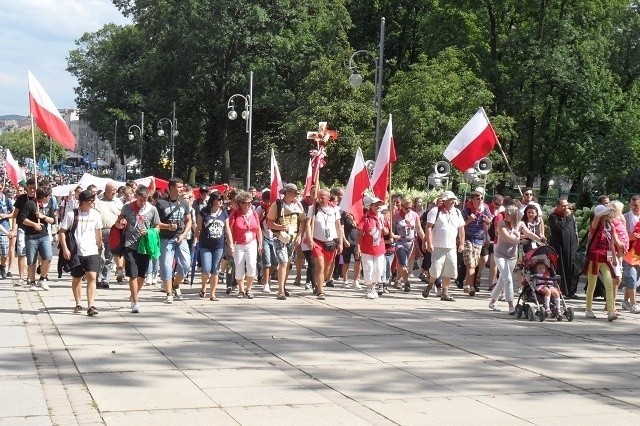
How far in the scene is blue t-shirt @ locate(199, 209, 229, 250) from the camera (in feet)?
48.9

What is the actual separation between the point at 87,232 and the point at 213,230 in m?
2.51

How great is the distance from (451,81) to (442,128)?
178 cm

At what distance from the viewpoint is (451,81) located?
37344 millimetres

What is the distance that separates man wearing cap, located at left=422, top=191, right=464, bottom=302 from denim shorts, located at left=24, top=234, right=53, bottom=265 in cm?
600

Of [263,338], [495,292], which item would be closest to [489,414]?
[263,338]

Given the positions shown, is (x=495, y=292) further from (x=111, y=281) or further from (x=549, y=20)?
(x=549, y=20)

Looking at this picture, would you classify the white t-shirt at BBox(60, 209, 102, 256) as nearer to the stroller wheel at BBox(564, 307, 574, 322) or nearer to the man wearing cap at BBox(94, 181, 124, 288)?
the man wearing cap at BBox(94, 181, 124, 288)

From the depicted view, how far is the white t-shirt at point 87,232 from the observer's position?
502 inches

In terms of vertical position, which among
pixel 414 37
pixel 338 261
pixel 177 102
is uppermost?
pixel 414 37

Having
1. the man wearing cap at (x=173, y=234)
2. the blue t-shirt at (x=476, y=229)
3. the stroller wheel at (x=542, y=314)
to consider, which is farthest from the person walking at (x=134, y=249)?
the blue t-shirt at (x=476, y=229)

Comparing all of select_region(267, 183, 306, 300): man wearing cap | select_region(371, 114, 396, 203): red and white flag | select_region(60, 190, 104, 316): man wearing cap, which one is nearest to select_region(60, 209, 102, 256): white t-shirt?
select_region(60, 190, 104, 316): man wearing cap

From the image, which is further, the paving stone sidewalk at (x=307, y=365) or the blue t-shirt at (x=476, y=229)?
the blue t-shirt at (x=476, y=229)

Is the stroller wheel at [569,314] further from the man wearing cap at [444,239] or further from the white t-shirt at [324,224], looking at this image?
the white t-shirt at [324,224]

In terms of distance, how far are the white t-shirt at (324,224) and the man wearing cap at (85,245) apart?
3.87m
